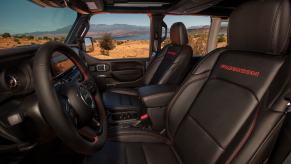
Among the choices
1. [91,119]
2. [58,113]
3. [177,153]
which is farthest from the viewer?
[177,153]

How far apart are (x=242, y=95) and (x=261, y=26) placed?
0.36 meters

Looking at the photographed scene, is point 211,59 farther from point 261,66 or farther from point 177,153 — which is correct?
point 177,153

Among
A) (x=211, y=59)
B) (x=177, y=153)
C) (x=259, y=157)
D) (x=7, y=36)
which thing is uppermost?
(x=7, y=36)

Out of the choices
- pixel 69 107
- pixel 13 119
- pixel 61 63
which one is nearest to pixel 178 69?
pixel 61 63

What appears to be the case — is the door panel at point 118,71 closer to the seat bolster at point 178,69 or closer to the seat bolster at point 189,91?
the seat bolster at point 178,69

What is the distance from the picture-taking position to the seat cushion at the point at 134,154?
1365 millimetres

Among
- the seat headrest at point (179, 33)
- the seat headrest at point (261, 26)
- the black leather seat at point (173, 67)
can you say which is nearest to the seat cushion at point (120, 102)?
the black leather seat at point (173, 67)

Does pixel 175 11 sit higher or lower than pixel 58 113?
higher

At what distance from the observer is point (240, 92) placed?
3.70ft

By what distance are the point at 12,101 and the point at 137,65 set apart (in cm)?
290

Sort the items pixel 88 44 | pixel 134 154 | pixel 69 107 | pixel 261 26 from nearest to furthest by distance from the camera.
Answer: pixel 69 107
pixel 261 26
pixel 134 154
pixel 88 44

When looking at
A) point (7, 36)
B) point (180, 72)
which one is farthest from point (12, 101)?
point (180, 72)

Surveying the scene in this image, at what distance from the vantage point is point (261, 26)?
1116 millimetres

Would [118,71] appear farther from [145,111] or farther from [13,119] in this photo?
[13,119]
